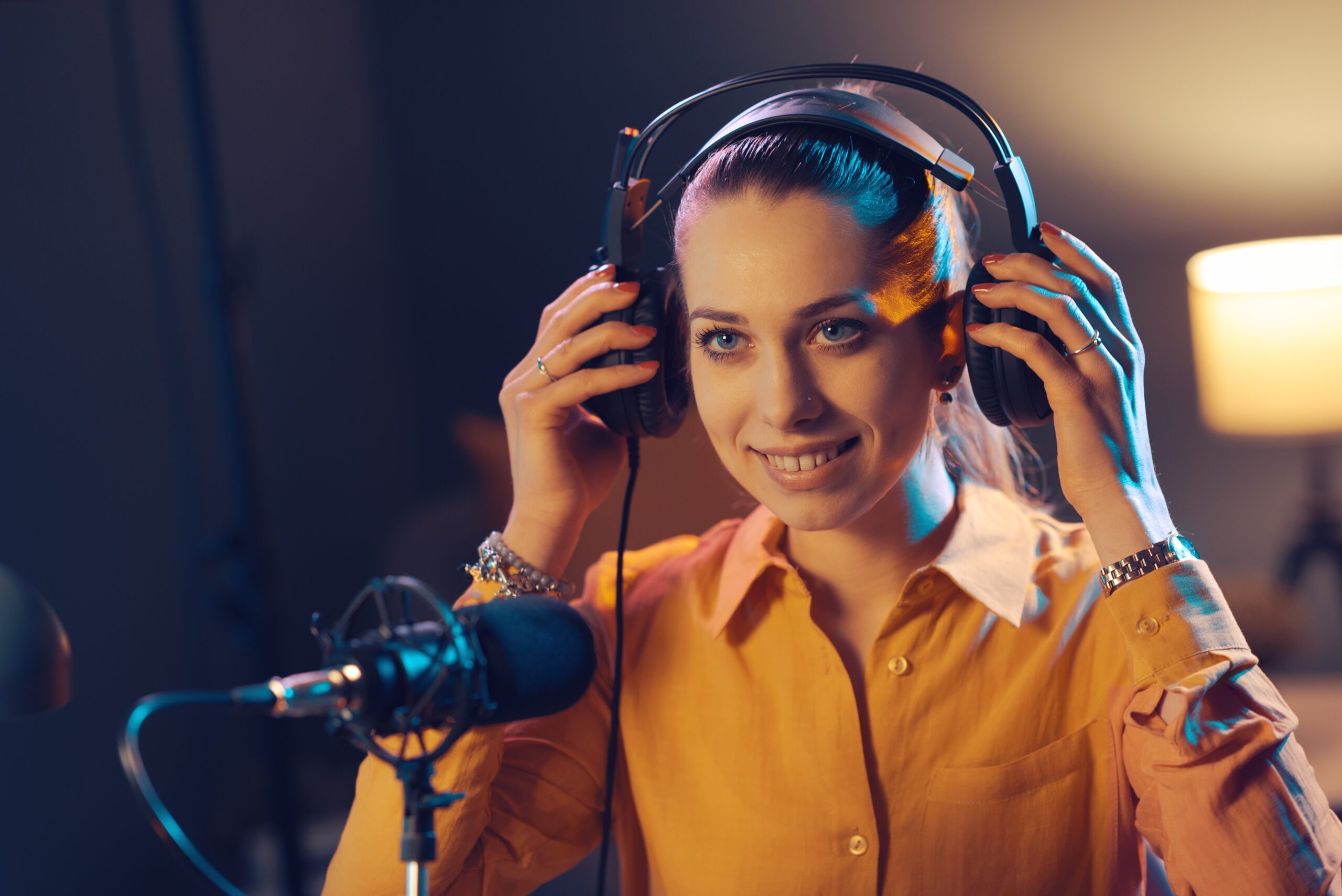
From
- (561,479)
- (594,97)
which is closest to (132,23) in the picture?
(594,97)

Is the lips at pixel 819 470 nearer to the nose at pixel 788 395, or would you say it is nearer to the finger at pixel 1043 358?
the nose at pixel 788 395

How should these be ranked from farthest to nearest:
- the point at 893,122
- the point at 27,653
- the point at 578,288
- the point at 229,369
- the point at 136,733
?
the point at 229,369 → the point at 578,288 → the point at 893,122 → the point at 27,653 → the point at 136,733

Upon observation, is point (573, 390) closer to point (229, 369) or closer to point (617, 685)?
point (617, 685)

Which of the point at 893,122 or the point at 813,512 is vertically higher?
the point at 893,122

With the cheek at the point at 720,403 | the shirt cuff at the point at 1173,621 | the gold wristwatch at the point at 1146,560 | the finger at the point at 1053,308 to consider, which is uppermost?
the finger at the point at 1053,308

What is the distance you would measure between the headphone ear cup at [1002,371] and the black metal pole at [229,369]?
970 mm

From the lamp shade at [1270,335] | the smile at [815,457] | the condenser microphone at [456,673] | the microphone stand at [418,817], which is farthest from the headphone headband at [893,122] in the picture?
the microphone stand at [418,817]

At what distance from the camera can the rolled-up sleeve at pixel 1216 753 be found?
0.81 m

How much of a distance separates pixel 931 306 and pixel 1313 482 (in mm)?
522

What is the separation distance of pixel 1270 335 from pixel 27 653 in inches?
49.4

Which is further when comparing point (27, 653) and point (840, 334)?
point (840, 334)

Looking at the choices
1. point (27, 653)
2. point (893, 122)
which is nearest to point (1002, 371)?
point (893, 122)

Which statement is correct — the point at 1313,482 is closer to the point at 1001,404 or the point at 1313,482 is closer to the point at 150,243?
the point at 1001,404

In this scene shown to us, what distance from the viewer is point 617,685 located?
1038 millimetres
